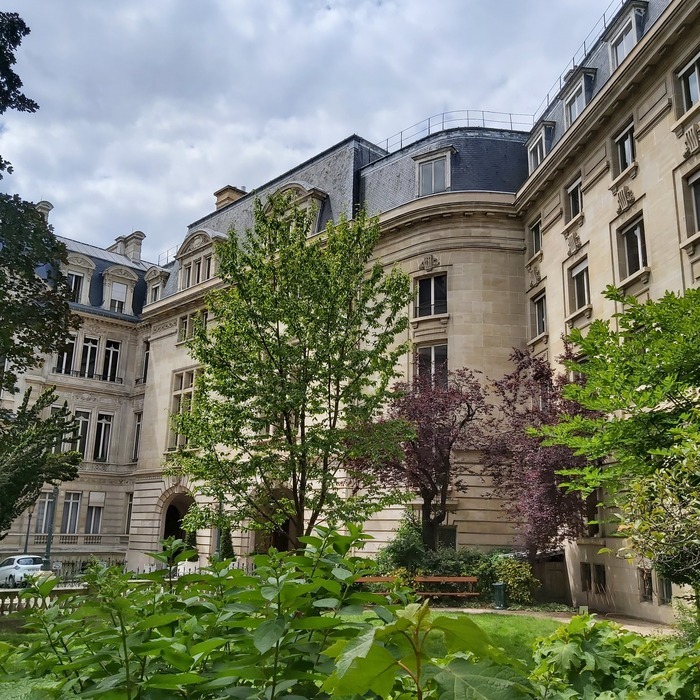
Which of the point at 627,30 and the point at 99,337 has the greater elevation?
the point at 627,30

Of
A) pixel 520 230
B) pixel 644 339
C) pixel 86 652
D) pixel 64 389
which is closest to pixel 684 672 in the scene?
pixel 86 652

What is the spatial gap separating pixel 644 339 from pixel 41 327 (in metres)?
10.6

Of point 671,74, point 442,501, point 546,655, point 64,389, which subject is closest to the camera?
point 546,655

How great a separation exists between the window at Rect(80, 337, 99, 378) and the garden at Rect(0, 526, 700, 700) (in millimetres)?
42602

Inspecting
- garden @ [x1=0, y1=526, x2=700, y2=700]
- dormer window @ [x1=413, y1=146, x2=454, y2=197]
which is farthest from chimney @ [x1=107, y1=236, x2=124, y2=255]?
garden @ [x1=0, y1=526, x2=700, y2=700]

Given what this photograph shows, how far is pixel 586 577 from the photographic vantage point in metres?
21.3

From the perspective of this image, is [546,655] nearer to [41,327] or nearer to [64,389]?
[41,327]

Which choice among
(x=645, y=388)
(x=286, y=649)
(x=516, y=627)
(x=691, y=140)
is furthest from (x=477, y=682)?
(x=691, y=140)

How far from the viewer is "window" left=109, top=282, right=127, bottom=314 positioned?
1764 inches

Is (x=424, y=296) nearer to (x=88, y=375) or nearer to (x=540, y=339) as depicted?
(x=540, y=339)

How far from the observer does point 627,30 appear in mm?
21406

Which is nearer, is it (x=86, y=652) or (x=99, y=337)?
(x=86, y=652)

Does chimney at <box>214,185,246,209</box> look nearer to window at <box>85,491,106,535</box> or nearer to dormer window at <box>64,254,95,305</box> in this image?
dormer window at <box>64,254,95,305</box>

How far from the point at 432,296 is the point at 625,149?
9.15 meters
